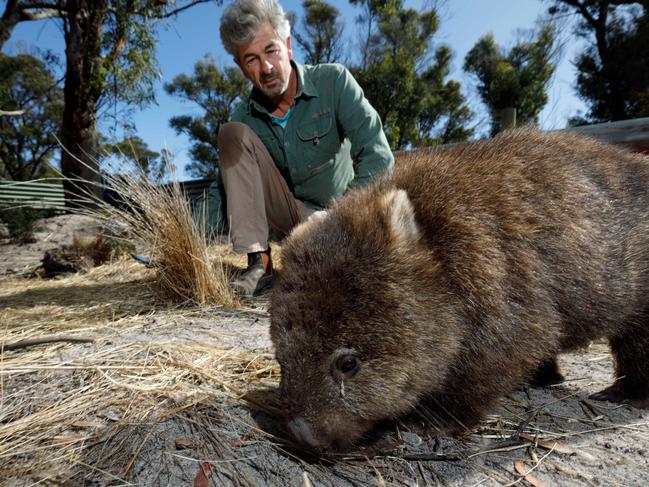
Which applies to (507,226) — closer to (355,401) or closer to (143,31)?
(355,401)

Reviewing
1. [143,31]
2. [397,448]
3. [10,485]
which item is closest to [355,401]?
[397,448]

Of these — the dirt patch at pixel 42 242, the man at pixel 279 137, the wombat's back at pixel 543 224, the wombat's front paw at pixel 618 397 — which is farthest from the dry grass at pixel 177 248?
the dirt patch at pixel 42 242

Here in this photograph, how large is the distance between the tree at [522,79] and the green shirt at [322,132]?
2285 centimetres

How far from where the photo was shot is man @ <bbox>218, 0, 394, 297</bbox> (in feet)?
12.3

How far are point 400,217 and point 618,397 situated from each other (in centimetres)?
148

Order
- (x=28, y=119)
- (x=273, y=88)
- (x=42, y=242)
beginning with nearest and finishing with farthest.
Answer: (x=273, y=88) → (x=42, y=242) → (x=28, y=119)

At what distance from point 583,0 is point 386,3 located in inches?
451

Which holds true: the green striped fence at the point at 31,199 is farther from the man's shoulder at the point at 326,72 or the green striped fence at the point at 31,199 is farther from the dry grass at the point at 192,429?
the man's shoulder at the point at 326,72

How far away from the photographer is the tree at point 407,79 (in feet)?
79.6

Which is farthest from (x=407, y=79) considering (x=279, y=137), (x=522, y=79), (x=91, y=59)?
(x=279, y=137)

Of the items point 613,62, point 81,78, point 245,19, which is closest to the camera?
point 245,19

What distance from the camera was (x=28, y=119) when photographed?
103 feet

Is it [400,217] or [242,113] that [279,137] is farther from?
[400,217]

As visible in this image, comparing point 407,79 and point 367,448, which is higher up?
point 407,79
